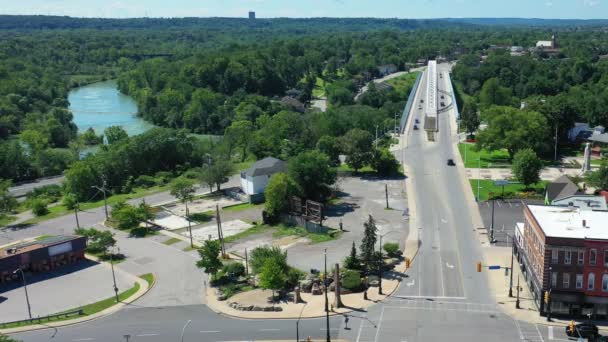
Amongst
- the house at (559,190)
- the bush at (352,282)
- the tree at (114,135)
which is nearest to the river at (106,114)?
the tree at (114,135)

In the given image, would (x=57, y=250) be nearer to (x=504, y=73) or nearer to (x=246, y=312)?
(x=246, y=312)

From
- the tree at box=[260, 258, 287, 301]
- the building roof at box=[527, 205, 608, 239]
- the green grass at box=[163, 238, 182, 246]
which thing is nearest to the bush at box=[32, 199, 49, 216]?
the green grass at box=[163, 238, 182, 246]

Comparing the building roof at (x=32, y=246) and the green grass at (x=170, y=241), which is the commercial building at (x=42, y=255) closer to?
the building roof at (x=32, y=246)

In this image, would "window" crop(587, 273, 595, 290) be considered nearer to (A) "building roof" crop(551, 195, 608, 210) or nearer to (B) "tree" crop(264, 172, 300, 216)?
(A) "building roof" crop(551, 195, 608, 210)

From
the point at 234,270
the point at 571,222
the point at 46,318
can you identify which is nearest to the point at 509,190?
the point at 571,222

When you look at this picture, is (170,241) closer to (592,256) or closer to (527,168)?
(592,256)

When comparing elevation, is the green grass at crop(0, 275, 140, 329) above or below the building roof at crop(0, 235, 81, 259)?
below

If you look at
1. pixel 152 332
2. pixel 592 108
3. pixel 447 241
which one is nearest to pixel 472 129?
pixel 592 108
